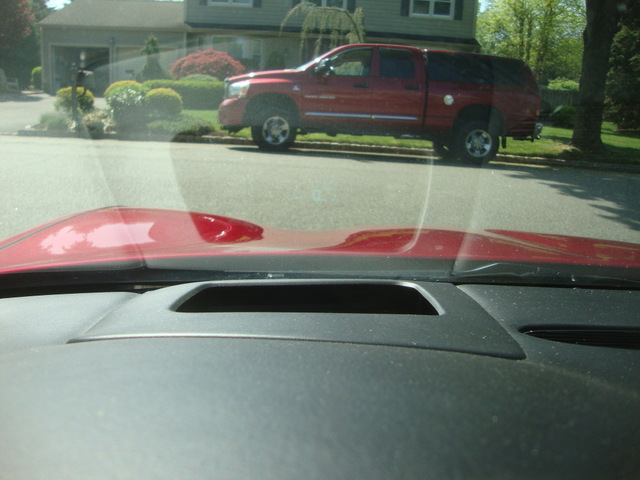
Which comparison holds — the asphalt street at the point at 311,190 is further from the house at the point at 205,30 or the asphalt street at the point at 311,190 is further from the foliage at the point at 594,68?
the house at the point at 205,30

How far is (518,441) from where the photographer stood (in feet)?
4.38

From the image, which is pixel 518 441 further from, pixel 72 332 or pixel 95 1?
pixel 95 1

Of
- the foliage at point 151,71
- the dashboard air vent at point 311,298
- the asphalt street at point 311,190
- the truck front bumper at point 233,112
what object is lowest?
the asphalt street at point 311,190

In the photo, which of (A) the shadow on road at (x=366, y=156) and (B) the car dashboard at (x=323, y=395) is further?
(A) the shadow on road at (x=366, y=156)

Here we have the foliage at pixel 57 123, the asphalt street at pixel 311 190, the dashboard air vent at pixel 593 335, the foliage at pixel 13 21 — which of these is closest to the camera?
the dashboard air vent at pixel 593 335

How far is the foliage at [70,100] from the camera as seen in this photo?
16812mm

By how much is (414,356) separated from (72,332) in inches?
41.5

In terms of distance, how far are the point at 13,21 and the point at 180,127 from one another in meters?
29.3

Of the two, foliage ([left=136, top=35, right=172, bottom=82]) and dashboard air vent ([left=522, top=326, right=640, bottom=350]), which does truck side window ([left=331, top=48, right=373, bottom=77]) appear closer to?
dashboard air vent ([left=522, top=326, right=640, bottom=350])

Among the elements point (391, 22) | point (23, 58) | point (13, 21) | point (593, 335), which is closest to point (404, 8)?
point (391, 22)

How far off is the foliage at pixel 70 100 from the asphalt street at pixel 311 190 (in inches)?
182

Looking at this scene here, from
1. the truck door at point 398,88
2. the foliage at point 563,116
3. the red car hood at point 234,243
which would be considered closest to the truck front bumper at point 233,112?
the truck door at point 398,88

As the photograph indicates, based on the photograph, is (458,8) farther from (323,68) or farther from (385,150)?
(323,68)

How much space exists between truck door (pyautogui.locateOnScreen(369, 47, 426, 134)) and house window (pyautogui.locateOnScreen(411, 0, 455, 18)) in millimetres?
15204
